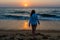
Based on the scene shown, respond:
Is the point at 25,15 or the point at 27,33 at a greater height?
the point at 27,33

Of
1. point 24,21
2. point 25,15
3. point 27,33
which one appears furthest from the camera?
point 25,15

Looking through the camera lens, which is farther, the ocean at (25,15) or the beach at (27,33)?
the ocean at (25,15)

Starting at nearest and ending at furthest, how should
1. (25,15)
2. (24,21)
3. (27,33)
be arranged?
(27,33) → (24,21) → (25,15)

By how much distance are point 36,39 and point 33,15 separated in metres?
1.55

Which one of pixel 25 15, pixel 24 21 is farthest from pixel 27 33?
pixel 25 15

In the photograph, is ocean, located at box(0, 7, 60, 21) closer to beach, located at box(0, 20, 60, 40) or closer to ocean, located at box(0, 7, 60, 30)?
ocean, located at box(0, 7, 60, 30)

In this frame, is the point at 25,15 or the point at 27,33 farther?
the point at 25,15

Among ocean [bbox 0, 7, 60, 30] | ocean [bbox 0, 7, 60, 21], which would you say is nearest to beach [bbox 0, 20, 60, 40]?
ocean [bbox 0, 7, 60, 30]

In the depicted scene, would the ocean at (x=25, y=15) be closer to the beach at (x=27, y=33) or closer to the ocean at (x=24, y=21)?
the ocean at (x=24, y=21)

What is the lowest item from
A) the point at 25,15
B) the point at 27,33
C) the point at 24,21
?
the point at 25,15

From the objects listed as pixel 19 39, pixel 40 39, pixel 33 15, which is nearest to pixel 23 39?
pixel 19 39

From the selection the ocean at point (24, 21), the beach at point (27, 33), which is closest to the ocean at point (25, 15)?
the ocean at point (24, 21)

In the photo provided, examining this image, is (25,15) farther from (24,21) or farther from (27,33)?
(27,33)

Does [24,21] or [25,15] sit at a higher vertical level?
[24,21]
